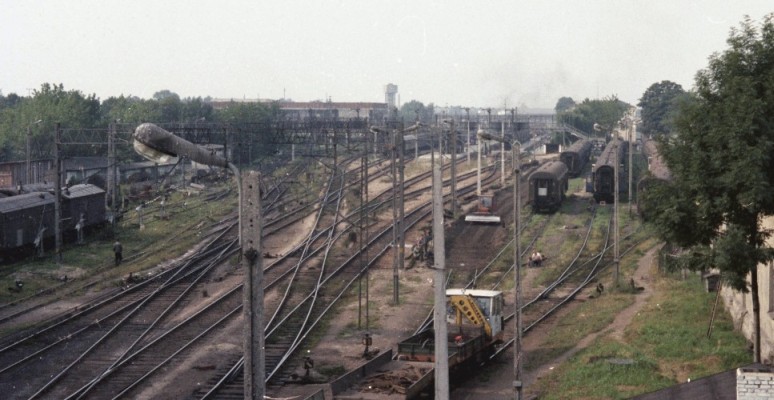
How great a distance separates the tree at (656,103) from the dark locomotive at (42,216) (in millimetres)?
86685

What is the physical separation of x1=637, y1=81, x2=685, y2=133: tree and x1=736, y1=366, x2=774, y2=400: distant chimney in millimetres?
110931

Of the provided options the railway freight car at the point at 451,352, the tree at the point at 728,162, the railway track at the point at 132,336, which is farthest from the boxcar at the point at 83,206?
the tree at the point at 728,162

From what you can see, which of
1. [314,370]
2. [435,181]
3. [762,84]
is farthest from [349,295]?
[435,181]

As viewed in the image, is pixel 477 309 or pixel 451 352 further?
pixel 477 309

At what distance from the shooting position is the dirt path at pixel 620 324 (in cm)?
2609

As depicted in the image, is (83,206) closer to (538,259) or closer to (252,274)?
(538,259)

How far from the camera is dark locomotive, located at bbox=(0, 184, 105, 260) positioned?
4162cm

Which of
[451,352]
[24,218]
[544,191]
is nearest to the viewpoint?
[451,352]

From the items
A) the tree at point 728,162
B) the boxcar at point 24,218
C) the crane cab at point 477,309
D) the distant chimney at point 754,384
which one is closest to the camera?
the distant chimney at point 754,384

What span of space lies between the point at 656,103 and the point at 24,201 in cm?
10373

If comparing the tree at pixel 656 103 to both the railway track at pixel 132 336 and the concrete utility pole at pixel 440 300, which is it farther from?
the concrete utility pole at pixel 440 300

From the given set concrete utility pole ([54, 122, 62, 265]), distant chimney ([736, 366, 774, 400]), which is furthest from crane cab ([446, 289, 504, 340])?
concrete utility pole ([54, 122, 62, 265])

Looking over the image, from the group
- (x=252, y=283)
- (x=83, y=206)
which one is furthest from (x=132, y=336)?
(x=252, y=283)

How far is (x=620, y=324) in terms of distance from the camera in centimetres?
3073
